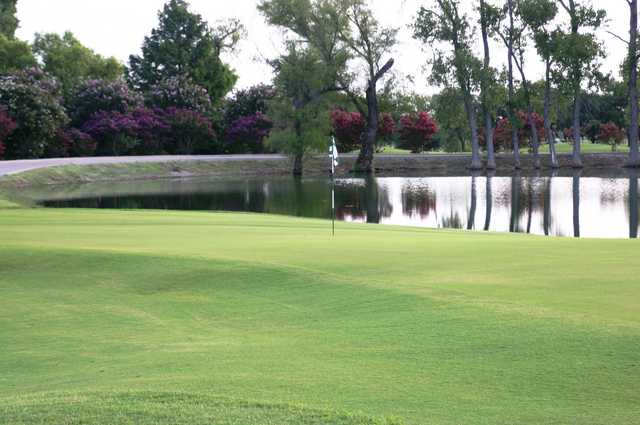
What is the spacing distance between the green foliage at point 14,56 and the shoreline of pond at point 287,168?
23.5m

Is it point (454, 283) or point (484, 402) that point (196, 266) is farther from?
point (484, 402)

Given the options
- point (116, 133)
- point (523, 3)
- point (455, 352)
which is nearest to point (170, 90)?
point (116, 133)

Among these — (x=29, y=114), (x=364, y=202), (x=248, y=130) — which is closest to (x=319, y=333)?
(x=364, y=202)

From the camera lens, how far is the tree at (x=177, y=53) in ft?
264

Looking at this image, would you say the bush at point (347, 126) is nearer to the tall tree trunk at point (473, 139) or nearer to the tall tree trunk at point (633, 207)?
the tall tree trunk at point (473, 139)

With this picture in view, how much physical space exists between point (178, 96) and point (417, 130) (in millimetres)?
24023

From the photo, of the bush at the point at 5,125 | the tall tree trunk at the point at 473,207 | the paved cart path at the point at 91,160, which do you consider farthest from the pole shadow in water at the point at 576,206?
the bush at the point at 5,125

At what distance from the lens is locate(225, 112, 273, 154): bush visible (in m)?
73.9

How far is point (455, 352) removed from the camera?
719 cm

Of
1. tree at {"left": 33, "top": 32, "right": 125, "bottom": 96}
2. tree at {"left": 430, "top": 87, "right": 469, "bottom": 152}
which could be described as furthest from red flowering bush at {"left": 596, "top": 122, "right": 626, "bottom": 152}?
tree at {"left": 33, "top": 32, "right": 125, "bottom": 96}

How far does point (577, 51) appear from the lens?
60812 mm

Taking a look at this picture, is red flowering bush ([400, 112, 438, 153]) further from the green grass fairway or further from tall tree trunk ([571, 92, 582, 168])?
the green grass fairway

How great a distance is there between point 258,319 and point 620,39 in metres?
58.4

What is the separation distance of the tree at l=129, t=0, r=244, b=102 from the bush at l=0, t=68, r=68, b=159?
19.1 metres
